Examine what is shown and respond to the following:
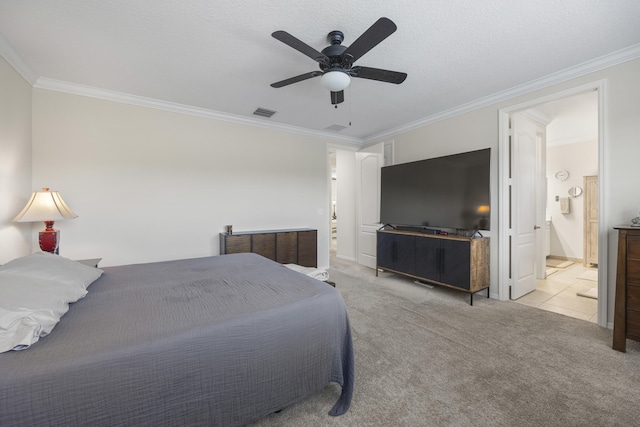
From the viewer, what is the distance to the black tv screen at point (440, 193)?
3359 millimetres

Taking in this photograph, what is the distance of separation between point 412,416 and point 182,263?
2250 mm

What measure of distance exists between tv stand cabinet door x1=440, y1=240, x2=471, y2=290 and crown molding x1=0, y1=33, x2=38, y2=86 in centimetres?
503

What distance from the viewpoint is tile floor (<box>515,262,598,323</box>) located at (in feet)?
9.91

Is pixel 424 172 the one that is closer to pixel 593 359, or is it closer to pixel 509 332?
pixel 509 332

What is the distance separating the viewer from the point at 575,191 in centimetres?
555

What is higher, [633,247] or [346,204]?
[346,204]

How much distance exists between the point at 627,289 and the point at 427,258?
1.90 meters

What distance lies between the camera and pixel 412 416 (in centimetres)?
153

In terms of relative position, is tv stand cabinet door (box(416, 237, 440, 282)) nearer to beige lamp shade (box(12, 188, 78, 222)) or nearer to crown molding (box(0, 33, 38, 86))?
beige lamp shade (box(12, 188, 78, 222))

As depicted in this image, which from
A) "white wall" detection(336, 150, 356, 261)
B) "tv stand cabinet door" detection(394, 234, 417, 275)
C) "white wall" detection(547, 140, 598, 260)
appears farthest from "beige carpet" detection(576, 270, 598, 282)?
"white wall" detection(336, 150, 356, 261)

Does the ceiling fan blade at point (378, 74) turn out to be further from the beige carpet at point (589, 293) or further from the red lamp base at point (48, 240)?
the beige carpet at point (589, 293)

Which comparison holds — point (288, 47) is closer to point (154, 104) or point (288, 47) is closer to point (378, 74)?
point (378, 74)

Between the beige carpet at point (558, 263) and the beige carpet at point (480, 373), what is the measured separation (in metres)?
3.24

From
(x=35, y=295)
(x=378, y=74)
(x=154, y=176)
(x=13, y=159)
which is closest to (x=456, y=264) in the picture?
(x=378, y=74)
